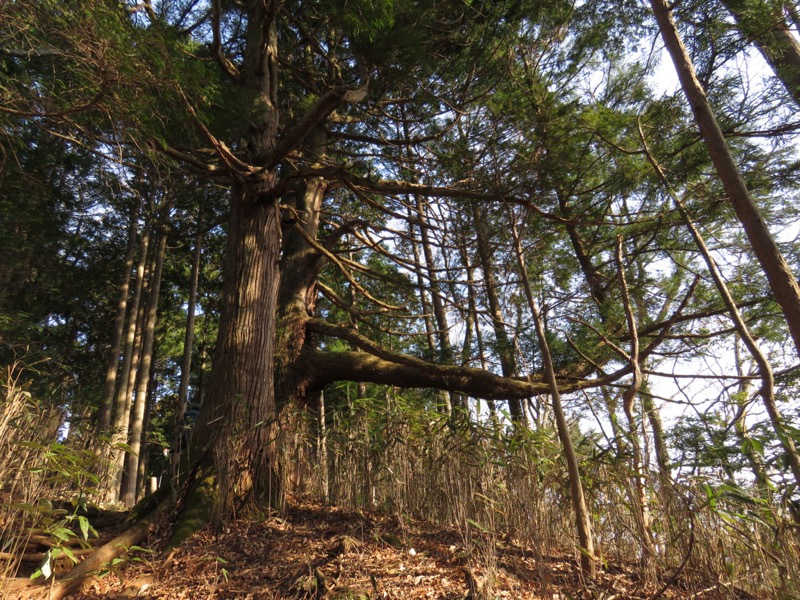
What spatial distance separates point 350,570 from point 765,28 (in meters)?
4.30

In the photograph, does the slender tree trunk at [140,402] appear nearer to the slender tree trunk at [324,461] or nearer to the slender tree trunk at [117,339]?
the slender tree trunk at [117,339]

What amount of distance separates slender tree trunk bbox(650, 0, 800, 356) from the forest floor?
1532 millimetres

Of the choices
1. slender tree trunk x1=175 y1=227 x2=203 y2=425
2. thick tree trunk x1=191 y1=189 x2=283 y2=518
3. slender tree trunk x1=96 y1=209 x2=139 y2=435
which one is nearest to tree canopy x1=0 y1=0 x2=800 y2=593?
thick tree trunk x1=191 y1=189 x2=283 y2=518

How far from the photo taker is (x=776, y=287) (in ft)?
8.23

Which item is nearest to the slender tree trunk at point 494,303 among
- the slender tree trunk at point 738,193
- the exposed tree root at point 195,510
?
the slender tree trunk at point 738,193

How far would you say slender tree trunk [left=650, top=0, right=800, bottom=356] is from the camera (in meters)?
2.46

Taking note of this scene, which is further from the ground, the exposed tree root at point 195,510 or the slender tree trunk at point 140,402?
the slender tree trunk at point 140,402

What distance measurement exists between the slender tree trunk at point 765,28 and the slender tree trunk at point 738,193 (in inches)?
24.3

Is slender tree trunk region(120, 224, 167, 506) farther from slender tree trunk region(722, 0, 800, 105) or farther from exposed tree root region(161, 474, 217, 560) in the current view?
slender tree trunk region(722, 0, 800, 105)

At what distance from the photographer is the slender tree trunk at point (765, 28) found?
3.19 metres

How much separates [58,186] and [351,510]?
7.72 meters

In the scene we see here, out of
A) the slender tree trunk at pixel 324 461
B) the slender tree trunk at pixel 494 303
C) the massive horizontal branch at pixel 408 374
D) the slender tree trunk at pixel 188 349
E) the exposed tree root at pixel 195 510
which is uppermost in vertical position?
the slender tree trunk at pixel 188 349

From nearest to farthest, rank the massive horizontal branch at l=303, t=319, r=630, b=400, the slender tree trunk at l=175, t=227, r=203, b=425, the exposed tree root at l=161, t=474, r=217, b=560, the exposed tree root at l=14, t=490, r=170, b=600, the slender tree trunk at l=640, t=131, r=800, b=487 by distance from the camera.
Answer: the slender tree trunk at l=640, t=131, r=800, b=487
the exposed tree root at l=14, t=490, r=170, b=600
the exposed tree root at l=161, t=474, r=217, b=560
the massive horizontal branch at l=303, t=319, r=630, b=400
the slender tree trunk at l=175, t=227, r=203, b=425

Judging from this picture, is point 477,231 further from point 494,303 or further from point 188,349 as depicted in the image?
point 188,349
